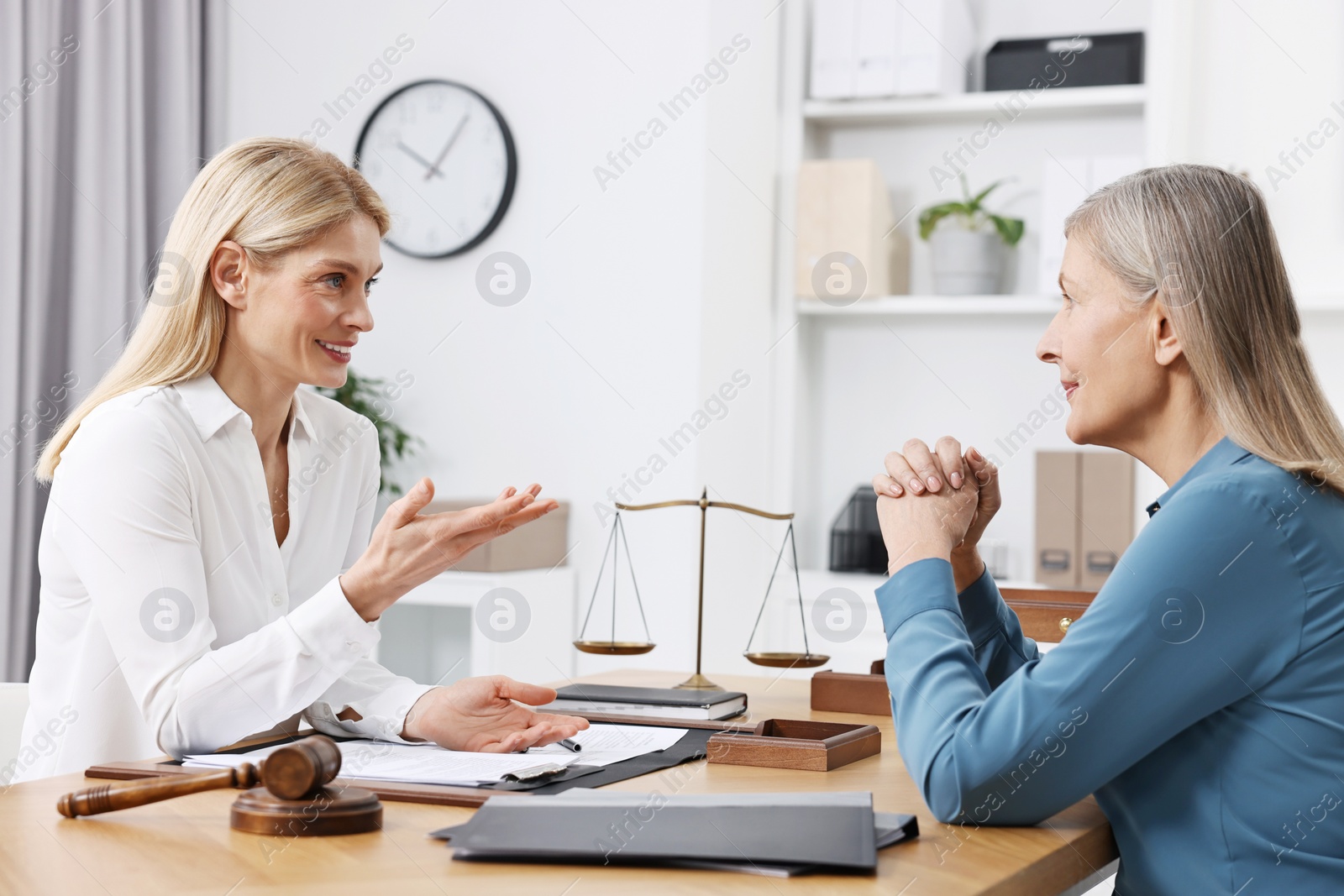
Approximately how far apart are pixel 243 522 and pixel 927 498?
0.84 metres

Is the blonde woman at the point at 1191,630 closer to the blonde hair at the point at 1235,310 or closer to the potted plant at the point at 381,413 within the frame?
the blonde hair at the point at 1235,310

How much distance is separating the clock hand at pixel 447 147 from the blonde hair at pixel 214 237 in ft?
6.17

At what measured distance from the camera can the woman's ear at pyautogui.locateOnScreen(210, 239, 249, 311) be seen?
5.24ft

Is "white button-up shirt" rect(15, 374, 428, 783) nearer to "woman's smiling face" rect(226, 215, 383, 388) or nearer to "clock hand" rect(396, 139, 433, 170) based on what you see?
"woman's smiling face" rect(226, 215, 383, 388)

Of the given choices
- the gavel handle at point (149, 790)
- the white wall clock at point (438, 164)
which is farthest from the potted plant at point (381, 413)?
the gavel handle at point (149, 790)

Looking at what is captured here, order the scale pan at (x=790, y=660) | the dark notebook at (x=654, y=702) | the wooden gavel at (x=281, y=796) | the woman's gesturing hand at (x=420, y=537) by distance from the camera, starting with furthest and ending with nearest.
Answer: the scale pan at (x=790, y=660) < the dark notebook at (x=654, y=702) < the woman's gesturing hand at (x=420, y=537) < the wooden gavel at (x=281, y=796)

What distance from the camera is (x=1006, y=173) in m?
3.52

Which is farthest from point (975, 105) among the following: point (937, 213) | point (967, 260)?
point (967, 260)

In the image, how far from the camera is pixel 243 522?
5.13 feet

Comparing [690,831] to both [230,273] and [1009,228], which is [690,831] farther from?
[1009,228]

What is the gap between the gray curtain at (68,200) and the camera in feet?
9.80

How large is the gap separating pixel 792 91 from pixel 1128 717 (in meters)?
2.74

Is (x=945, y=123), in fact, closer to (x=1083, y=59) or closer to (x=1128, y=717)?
(x=1083, y=59)

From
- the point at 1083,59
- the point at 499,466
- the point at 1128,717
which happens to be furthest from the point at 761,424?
the point at 1128,717
